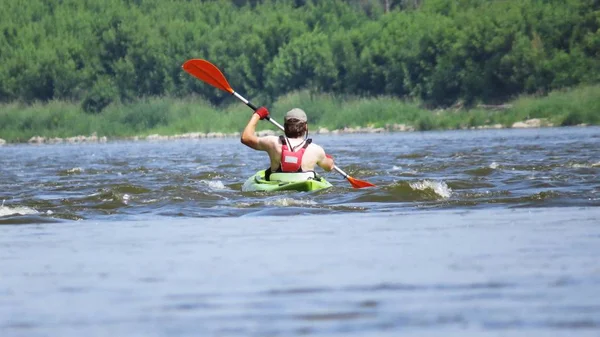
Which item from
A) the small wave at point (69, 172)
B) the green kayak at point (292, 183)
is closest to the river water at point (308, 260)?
the green kayak at point (292, 183)

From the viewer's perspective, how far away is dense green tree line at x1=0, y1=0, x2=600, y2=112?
53875 millimetres

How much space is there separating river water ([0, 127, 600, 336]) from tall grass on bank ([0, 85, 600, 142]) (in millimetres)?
30606

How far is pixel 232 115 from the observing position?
187 ft

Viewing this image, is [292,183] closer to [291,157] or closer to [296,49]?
[291,157]

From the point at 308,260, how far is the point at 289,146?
650 cm

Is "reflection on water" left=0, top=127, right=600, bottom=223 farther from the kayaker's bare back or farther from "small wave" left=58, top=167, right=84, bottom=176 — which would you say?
the kayaker's bare back

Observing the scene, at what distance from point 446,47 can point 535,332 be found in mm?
Result: 51087

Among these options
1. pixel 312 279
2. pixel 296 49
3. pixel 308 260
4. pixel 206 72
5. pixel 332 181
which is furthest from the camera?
pixel 296 49

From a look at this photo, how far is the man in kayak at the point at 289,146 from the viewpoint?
50.0ft

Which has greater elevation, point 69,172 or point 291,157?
point 291,157

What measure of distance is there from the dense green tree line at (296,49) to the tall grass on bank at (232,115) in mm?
1864

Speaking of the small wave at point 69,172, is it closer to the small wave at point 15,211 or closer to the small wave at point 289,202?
the small wave at point 15,211

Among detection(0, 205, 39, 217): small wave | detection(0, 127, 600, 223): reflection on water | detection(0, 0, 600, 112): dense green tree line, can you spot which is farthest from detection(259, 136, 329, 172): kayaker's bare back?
detection(0, 0, 600, 112): dense green tree line

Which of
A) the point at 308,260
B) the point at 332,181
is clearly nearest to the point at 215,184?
the point at 332,181
